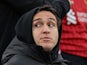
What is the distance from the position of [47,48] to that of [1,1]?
→ 0.72 metres

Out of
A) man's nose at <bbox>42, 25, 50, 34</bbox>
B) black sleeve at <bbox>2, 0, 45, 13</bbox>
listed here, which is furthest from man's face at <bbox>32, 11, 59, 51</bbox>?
black sleeve at <bbox>2, 0, 45, 13</bbox>

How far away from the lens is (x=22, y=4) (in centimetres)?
357

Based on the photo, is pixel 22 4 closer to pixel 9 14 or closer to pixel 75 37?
pixel 9 14

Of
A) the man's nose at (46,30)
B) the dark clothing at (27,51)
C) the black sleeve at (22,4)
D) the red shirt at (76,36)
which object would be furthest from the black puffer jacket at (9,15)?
the red shirt at (76,36)

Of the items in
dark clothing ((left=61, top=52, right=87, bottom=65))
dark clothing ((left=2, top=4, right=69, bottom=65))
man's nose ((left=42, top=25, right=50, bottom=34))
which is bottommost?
dark clothing ((left=61, top=52, right=87, bottom=65))

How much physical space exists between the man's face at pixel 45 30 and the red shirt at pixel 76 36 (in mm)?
1012

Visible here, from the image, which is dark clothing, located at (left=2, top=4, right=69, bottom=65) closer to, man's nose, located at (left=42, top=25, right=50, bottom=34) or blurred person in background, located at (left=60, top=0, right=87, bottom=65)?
man's nose, located at (left=42, top=25, right=50, bottom=34)

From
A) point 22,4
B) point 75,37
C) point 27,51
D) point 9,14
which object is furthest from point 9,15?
point 75,37

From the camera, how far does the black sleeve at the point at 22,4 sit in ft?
11.7

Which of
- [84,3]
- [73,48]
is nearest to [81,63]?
[73,48]

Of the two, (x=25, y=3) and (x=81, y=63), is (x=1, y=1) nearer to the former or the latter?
(x=25, y=3)

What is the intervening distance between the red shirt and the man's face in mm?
1012

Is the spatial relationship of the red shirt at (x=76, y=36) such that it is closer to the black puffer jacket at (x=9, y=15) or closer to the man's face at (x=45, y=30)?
the black puffer jacket at (x=9, y=15)

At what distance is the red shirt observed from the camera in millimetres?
4258
